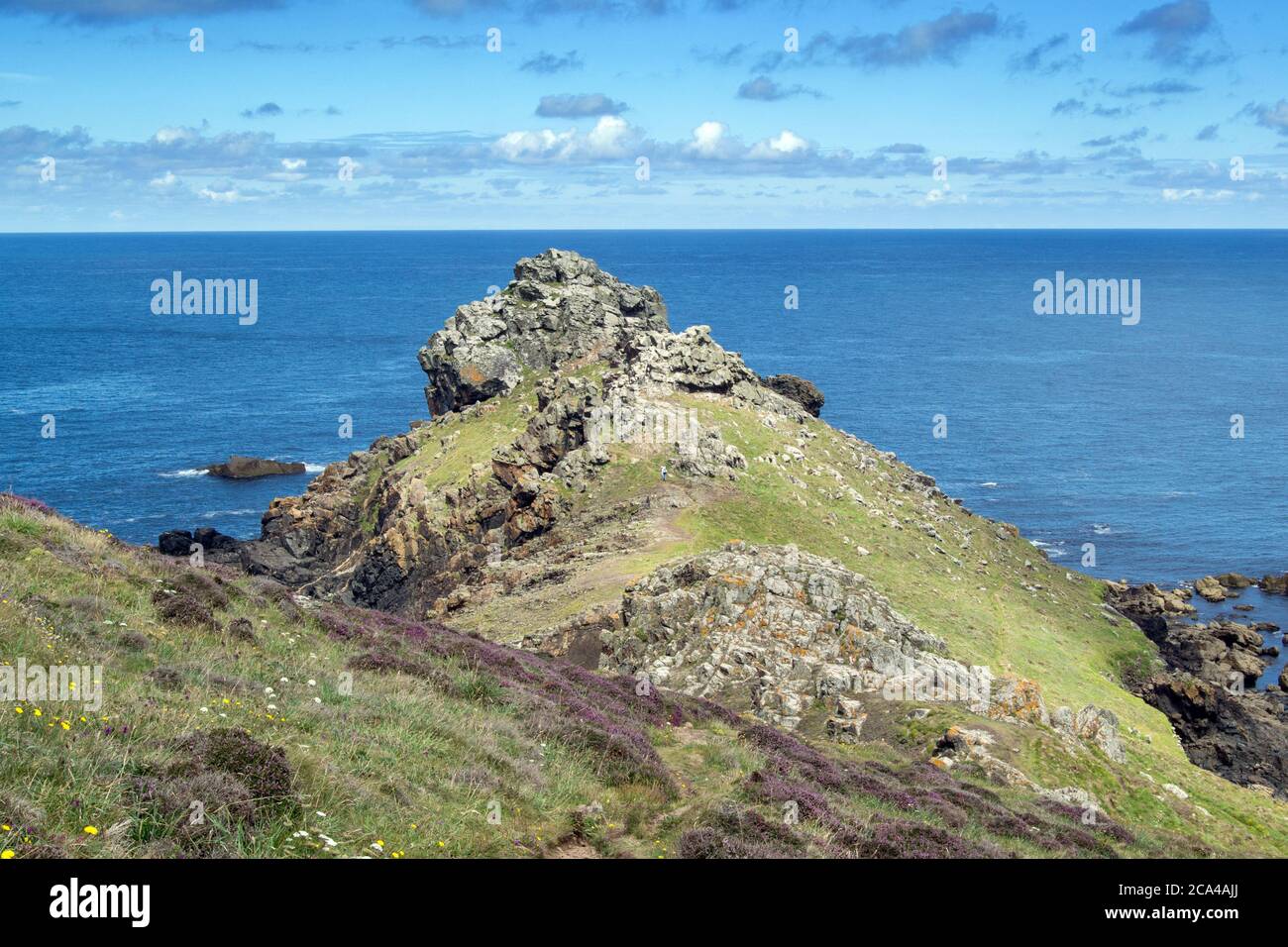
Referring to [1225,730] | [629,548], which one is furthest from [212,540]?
[1225,730]

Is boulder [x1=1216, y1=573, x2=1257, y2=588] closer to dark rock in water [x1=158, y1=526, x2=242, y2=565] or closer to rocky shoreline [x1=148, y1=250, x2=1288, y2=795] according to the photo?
rocky shoreline [x1=148, y1=250, x2=1288, y2=795]

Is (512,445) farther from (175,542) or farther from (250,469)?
(250,469)

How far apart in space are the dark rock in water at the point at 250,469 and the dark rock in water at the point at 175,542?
24.5m

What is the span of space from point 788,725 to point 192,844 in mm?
22866

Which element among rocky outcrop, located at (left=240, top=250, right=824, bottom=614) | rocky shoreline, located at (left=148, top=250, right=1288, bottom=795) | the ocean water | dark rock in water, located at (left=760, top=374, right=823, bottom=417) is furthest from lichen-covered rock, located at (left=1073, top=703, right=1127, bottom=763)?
the ocean water

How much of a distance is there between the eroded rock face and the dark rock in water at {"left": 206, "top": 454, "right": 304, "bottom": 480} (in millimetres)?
70620

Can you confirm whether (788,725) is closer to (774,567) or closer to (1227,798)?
(774,567)

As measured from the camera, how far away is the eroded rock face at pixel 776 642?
3550cm

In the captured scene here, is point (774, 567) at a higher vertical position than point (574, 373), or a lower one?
lower

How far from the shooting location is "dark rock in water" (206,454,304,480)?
10331cm

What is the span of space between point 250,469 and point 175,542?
28126mm
